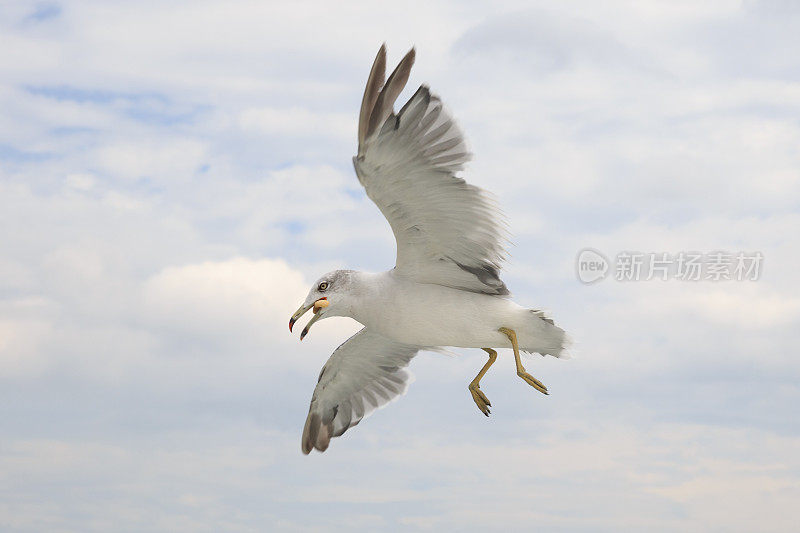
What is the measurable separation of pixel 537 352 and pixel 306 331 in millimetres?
2930

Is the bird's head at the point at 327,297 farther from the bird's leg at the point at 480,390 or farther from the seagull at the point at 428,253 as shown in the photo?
the bird's leg at the point at 480,390

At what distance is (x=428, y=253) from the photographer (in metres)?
10.3

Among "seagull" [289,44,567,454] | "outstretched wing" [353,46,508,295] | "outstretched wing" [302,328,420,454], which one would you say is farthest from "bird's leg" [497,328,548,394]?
"outstretched wing" [302,328,420,454]

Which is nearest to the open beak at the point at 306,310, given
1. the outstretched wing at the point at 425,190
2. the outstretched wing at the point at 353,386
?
the outstretched wing at the point at 425,190

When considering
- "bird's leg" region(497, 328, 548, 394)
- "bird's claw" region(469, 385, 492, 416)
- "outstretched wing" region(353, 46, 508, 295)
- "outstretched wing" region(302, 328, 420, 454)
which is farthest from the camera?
"outstretched wing" region(302, 328, 420, 454)

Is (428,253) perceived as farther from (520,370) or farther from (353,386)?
(353,386)

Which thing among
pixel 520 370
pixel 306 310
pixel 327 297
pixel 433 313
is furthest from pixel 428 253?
pixel 520 370

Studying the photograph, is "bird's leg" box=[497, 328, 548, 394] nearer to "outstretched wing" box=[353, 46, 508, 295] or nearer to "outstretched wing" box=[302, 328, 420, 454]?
"outstretched wing" box=[353, 46, 508, 295]

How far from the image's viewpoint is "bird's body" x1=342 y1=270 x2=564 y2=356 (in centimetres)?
1035

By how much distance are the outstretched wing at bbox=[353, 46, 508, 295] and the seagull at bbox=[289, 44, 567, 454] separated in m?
0.01

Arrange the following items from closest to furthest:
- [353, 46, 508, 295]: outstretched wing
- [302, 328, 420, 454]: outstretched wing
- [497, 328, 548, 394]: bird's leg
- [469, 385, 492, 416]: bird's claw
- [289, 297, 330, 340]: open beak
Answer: [353, 46, 508, 295]: outstretched wing, [289, 297, 330, 340]: open beak, [497, 328, 548, 394]: bird's leg, [469, 385, 492, 416]: bird's claw, [302, 328, 420, 454]: outstretched wing

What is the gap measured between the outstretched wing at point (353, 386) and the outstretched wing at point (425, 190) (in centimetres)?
252

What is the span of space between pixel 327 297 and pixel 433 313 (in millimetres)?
1223

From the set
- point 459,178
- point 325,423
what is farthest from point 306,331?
point 325,423
